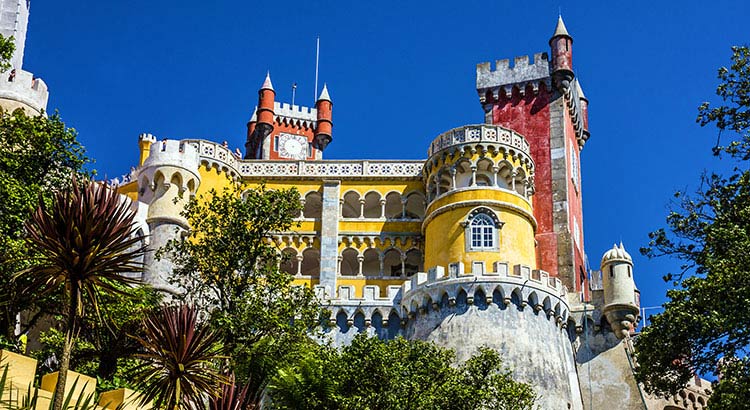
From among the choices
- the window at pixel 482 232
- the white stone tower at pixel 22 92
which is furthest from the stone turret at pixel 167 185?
the window at pixel 482 232

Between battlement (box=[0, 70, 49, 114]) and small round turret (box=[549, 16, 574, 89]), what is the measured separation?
29468mm

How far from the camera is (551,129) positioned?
60.0m

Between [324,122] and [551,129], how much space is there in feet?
85.5

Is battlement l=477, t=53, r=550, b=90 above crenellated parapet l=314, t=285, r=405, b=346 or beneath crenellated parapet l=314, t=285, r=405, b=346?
above

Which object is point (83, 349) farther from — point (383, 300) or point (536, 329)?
point (536, 329)

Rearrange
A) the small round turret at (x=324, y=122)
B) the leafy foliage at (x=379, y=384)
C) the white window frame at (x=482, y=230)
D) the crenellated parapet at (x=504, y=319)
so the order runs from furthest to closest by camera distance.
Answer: the small round turret at (x=324, y=122) → the white window frame at (x=482, y=230) → the crenellated parapet at (x=504, y=319) → the leafy foliage at (x=379, y=384)

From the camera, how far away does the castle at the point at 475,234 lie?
46969mm

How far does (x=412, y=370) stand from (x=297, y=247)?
2568 centimetres

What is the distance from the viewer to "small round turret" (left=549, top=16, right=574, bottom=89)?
61125mm

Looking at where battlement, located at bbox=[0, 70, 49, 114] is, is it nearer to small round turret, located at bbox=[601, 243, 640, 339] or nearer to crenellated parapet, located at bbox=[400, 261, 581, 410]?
crenellated parapet, located at bbox=[400, 261, 581, 410]

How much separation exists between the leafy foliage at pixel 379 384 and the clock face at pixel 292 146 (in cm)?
4933

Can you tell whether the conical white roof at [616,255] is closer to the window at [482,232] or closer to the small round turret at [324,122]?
the window at [482,232]

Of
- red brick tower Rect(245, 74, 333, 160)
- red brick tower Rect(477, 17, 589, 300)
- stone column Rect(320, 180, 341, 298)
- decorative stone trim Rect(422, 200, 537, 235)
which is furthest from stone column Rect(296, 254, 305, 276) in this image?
red brick tower Rect(245, 74, 333, 160)

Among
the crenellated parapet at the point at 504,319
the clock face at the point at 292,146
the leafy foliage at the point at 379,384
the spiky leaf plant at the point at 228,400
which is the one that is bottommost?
the spiky leaf plant at the point at 228,400
